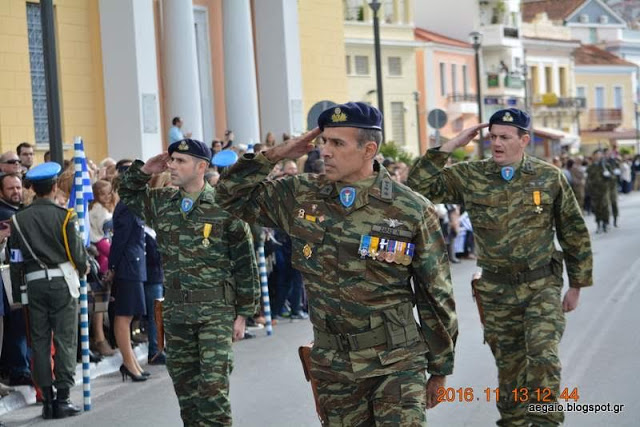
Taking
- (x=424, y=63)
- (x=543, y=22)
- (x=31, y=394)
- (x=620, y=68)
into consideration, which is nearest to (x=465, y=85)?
(x=424, y=63)

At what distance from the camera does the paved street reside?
388 inches

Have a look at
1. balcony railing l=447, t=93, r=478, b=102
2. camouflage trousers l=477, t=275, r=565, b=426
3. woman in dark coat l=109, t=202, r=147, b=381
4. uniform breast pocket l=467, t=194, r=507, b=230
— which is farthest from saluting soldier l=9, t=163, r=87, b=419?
balcony railing l=447, t=93, r=478, b=102

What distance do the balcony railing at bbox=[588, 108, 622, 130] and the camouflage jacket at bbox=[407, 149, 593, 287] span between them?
83623 millimetres

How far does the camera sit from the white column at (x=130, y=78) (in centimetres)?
2531

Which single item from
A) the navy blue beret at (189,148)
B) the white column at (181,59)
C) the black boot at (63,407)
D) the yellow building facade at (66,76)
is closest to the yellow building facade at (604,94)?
the white column at (181,59)

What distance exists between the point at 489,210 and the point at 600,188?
23542 millimetres

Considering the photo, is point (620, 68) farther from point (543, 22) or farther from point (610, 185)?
point (610, 185)

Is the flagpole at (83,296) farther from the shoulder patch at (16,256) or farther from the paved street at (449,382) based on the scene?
the shoulder patch at (16,256)

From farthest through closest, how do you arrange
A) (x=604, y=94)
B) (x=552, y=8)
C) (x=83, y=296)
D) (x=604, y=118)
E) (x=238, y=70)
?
1. (x=552, y=8)
2. (x=604, y=94)
3. (x=604, y=118)
4. (x=238, y=70)
5. (x=83, y=296)

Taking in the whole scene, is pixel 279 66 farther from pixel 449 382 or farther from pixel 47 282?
pixel 47 282

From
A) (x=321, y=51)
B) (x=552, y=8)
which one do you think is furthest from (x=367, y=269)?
(x=552, y=8)

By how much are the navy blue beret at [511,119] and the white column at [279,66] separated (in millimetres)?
23376

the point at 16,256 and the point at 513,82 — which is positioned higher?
the point at 513,82

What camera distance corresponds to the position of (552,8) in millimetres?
95812
